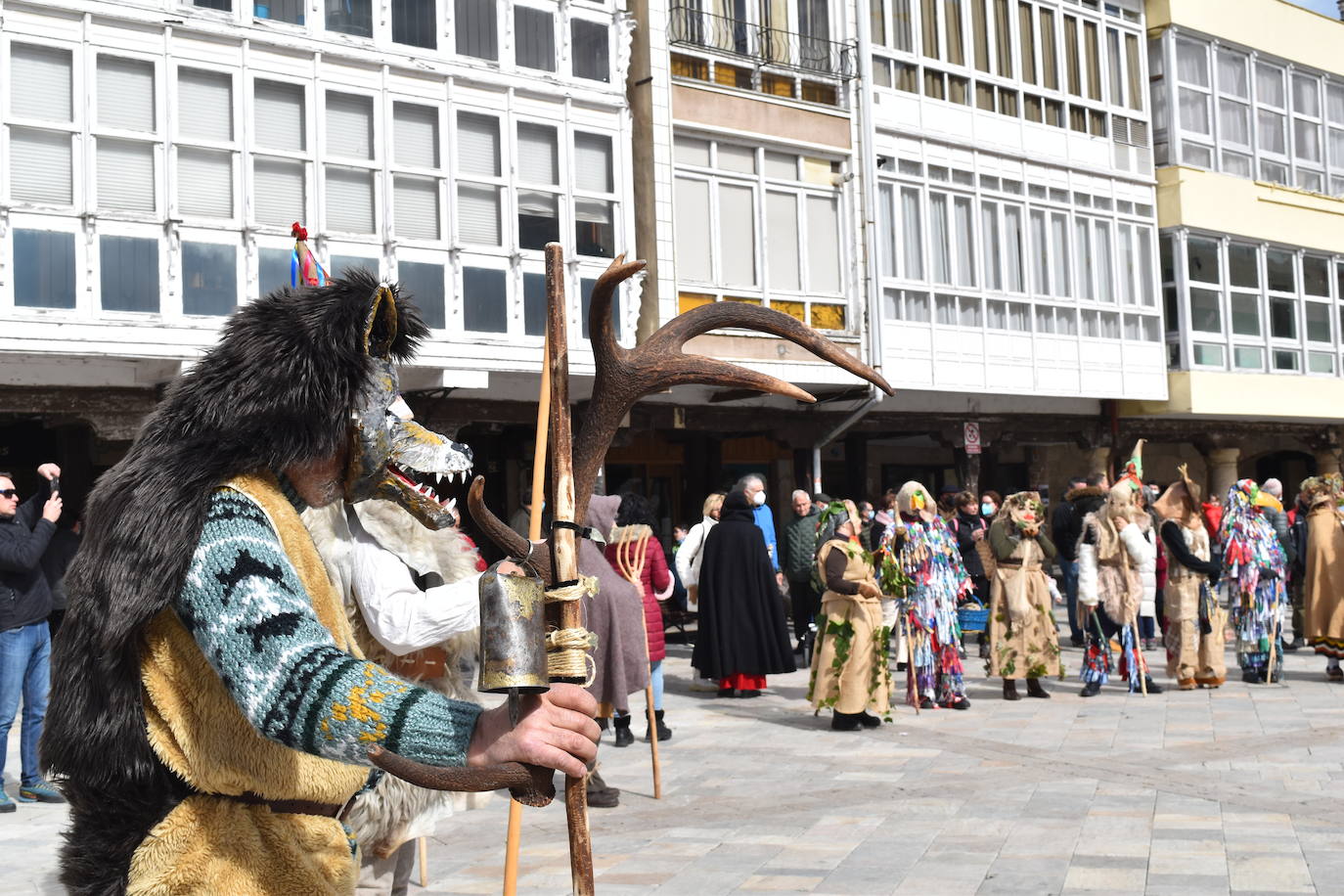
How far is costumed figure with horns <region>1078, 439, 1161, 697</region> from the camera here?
477 inches

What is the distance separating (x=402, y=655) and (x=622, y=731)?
243 inches

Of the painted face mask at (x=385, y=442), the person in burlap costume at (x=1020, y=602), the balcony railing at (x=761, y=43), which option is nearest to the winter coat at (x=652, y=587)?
the person in burlap costume at (x=1020, y=602)

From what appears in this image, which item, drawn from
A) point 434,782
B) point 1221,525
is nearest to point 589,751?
point 434,782

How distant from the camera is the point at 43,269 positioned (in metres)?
13.8

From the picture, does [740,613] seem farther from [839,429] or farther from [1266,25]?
[1266,25]

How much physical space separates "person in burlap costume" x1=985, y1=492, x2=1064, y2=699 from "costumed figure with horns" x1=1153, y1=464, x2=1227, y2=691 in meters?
1.13

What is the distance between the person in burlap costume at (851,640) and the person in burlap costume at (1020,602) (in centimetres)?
173

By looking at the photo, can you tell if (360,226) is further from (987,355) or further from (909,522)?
(987,355)

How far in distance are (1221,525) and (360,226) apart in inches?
379

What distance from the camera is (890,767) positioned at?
9.04m

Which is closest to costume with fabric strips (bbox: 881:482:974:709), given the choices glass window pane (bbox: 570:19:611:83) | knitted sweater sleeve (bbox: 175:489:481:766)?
glass window pane (bbox: 570:19:611:83)

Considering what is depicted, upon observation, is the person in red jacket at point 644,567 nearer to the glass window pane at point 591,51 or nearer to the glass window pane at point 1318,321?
the glass window pane at point 591,51

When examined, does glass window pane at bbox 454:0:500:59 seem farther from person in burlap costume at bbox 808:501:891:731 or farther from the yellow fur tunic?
the yellow fur tunic

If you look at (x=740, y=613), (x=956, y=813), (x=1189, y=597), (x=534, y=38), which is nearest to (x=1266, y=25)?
(x=534, y=38)
